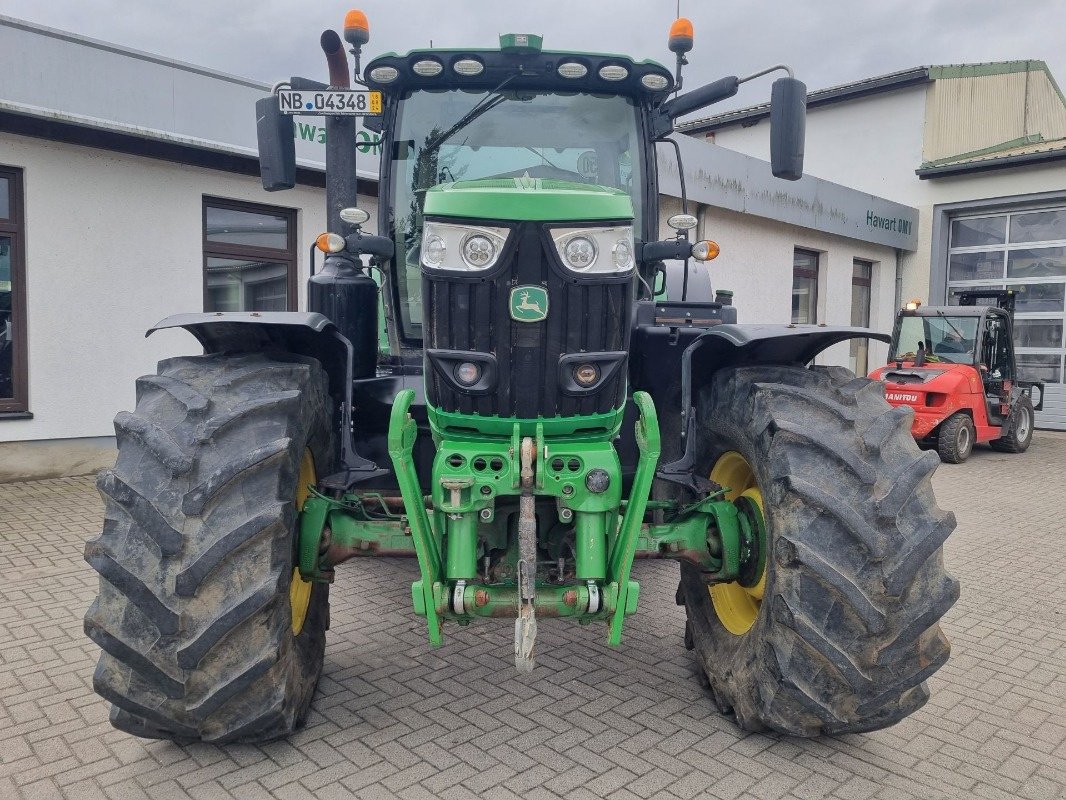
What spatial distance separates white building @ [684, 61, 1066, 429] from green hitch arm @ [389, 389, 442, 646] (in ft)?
51.5

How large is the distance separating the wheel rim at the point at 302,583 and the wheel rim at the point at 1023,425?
37.6 feet

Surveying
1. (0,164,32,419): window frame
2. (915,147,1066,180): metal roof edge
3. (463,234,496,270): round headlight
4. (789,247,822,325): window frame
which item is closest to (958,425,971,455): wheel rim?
(789,247,822,325): window frame

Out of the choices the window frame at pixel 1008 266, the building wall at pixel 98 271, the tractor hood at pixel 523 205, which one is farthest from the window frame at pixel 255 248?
the window frame at pixel 1008 266

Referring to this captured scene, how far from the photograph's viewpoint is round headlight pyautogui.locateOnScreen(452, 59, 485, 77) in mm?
3598

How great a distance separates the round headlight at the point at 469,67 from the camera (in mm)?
3598

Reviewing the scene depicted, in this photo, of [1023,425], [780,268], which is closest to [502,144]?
[1023,425]

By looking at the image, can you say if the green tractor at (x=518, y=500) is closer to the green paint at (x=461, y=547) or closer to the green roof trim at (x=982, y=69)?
the green paint at (x=461, y=547)

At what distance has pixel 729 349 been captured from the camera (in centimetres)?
344

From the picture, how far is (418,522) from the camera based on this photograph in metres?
2.68

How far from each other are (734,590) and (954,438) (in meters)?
8.45

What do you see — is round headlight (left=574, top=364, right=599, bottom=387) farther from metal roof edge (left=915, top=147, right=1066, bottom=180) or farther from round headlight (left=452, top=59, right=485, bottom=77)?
metal roof edge (left=915, top=147, right=1066, bottom=180)

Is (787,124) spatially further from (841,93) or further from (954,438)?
(841,93)

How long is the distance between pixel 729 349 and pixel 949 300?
16447mm

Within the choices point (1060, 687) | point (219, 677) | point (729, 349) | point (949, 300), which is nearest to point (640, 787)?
point (219, 677)
